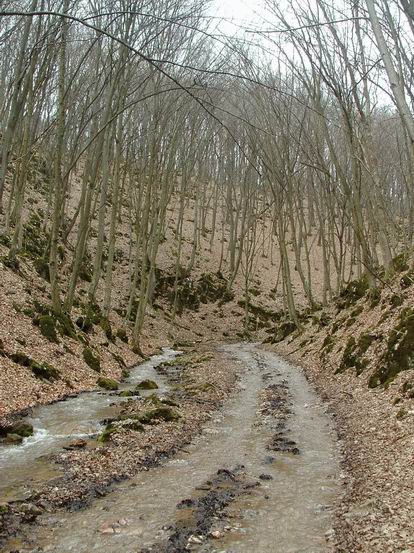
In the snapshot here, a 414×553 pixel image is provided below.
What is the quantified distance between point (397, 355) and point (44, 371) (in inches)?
306

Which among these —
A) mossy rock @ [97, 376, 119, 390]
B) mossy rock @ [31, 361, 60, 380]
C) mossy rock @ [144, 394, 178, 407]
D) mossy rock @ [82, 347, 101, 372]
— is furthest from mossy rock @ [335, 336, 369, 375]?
mossy rock @ [31, 361, 60, 380]

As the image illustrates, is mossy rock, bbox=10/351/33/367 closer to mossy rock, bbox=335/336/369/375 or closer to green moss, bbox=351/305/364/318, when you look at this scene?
mossy rock, bbox=335/336/369/375

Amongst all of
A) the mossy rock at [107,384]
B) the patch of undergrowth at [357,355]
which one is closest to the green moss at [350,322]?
the patch of undergrowth at [357,355]

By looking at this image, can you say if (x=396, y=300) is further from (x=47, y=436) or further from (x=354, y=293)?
(x=47, y=436)

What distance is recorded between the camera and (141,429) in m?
7.69

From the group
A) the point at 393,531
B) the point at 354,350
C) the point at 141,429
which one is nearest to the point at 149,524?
the point at 393,531

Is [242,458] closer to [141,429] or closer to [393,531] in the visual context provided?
[141,429]

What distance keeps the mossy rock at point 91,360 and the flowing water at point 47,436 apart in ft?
4.44

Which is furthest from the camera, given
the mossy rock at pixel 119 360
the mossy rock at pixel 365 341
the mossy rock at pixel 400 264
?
the mossy rock at pixel 400 264

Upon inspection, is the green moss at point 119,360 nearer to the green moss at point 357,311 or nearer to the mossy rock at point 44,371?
the mossy rock at point 44,371

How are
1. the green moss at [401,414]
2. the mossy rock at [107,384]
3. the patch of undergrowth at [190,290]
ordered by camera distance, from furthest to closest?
1. the patch of undergrowth at [190,290]
2. the mossy rock at [107,384]
3. the green moss at [401,414]

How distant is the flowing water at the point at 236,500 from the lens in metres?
4.28

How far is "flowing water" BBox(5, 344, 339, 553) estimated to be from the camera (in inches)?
168

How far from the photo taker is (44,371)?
34.2ft
